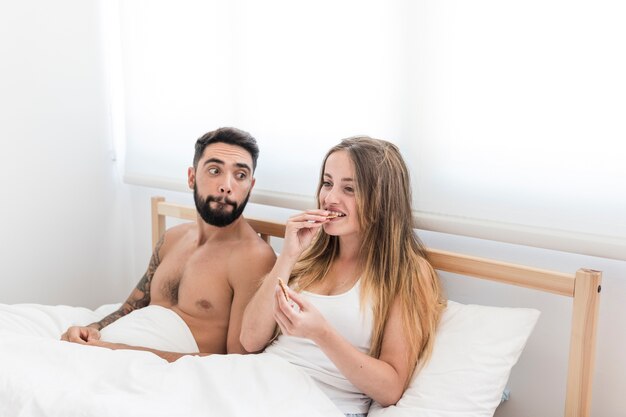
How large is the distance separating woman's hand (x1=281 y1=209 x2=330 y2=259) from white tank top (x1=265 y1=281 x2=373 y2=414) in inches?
5.5

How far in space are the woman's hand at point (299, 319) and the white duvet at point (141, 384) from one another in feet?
0.39

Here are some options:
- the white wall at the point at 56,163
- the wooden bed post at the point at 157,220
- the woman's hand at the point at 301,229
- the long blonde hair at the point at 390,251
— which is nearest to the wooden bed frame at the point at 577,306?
the long blonde hair at the point at 390,251

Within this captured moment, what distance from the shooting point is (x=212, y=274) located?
1889 millimetres

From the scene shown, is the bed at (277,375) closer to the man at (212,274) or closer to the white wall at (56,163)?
the man at (212,274)

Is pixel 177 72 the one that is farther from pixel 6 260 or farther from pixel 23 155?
pixel 6 260

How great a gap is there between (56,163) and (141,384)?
1.46m

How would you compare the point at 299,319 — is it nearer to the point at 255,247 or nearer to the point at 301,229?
the point at 301,229

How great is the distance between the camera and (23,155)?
2.47m

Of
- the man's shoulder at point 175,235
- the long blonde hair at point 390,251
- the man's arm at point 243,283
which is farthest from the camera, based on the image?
the man's shoulder at point 175,235

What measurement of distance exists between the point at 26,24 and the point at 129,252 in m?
0.98

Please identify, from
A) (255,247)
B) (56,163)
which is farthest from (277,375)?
(56,163)

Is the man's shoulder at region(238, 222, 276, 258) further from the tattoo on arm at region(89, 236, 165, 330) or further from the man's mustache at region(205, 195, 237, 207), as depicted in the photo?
the tattoo on arm at region(89, 236, 165, 330)

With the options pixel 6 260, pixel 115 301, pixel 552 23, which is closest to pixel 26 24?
pixel 6 260

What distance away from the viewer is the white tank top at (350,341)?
1516 millimetres
